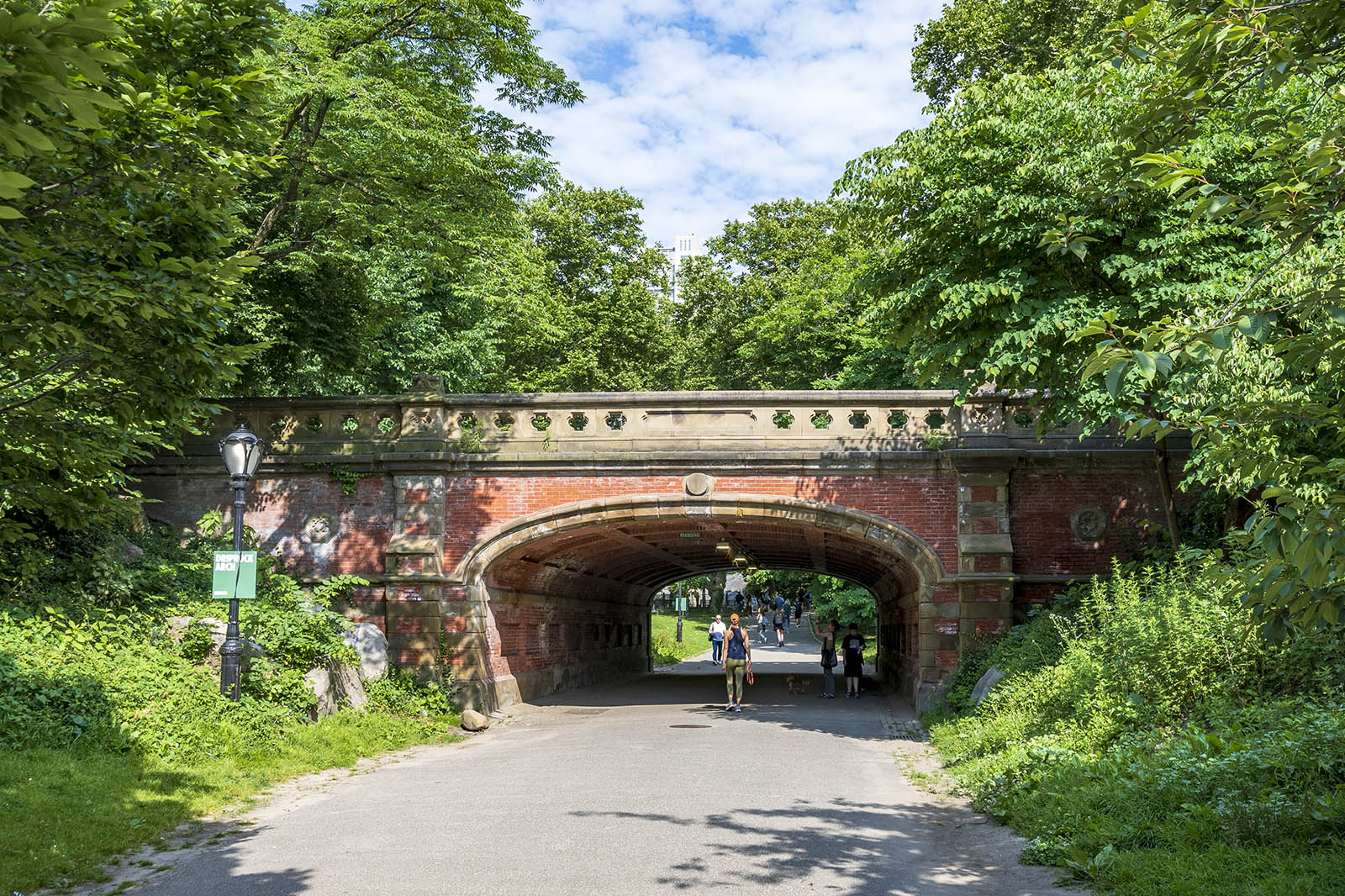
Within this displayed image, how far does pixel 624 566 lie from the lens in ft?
82.4

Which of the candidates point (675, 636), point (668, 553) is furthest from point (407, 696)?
point (675, 636)

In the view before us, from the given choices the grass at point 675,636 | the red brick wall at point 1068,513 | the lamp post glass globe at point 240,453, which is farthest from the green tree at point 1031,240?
the grass at point 675,636

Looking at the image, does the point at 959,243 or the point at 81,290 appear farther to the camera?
the point at 959,243

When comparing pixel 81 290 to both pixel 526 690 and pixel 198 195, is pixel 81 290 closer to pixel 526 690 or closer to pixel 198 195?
pixel 198 195

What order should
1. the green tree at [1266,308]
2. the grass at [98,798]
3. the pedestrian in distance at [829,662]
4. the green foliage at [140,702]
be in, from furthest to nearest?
1. the pedestrian in distance at [829,662]
2. the green foliage at [140,702]
3. the grass at [98,798]
4. the green tree at [1266,308]

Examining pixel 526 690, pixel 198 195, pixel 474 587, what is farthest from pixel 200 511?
pixel 198 195

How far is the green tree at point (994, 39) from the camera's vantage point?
2119cm

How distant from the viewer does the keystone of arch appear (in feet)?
55.2

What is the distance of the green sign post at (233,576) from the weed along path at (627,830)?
2236mm

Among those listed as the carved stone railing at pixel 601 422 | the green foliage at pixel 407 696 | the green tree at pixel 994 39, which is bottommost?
the green foliage at pixel 407 696

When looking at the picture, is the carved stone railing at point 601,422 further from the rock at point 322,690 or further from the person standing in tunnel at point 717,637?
the person standing in tunnel at point 717,637

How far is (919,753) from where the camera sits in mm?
12438

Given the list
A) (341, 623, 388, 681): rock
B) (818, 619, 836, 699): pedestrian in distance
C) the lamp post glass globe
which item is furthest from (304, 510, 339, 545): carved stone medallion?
(818, 619, 836, 699): pedestrian in distance

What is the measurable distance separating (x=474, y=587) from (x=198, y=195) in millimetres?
10277
